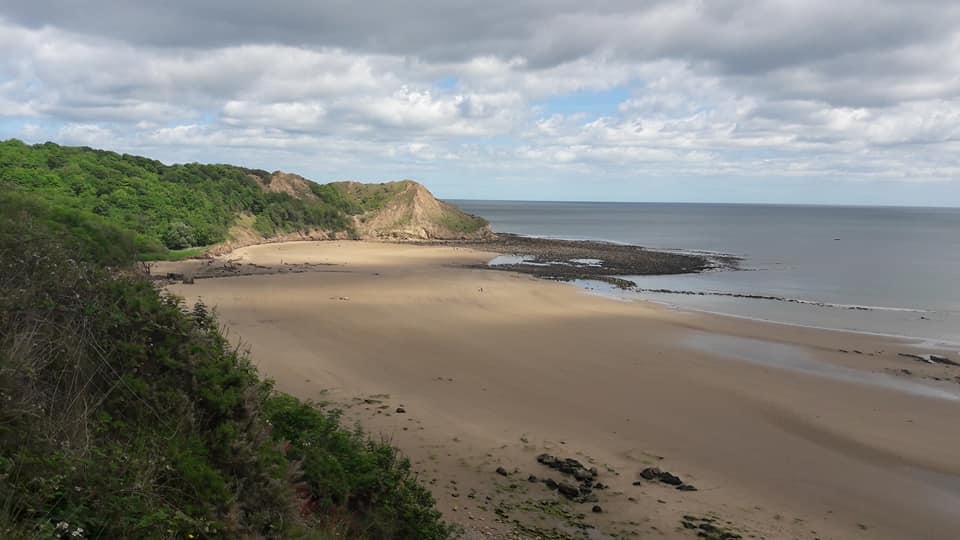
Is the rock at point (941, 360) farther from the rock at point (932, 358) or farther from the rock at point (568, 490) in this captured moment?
the rock at point (568, 490)

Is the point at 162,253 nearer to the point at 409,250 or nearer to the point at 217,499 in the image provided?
the point at 409,250

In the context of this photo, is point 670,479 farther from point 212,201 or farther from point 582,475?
point 212,201

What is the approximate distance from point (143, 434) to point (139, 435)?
0.04 m

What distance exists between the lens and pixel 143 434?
5293 mm

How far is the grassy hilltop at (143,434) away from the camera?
4305mm

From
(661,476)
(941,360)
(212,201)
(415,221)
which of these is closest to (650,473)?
(661,476)

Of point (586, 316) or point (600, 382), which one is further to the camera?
point (586, 316)

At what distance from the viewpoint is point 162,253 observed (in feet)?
135

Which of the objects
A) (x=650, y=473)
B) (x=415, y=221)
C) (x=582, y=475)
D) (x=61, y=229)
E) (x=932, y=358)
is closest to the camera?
(x=61, y=229)

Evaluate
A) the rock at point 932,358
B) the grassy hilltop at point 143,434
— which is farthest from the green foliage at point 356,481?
the rock at point 932,358

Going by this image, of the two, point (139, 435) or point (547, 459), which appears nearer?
point (139, 435)

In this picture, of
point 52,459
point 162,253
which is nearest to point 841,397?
point 52,459

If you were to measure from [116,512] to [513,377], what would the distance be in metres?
13.3

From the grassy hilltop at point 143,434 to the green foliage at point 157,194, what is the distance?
101 feet
